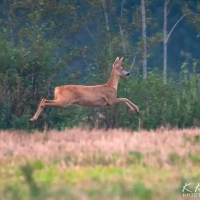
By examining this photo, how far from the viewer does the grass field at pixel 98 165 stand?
785 centimetres

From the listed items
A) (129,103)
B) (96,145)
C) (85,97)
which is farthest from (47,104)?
(96,145)

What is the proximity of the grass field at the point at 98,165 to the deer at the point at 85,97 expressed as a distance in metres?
2.97

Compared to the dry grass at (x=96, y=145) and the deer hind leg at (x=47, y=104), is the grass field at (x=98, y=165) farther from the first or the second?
the deer hind leg at (x=47, y=104)

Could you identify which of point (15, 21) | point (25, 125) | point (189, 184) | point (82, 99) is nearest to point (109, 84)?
point (82, 99)

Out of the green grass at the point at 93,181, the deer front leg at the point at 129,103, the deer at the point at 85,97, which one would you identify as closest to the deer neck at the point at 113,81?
the deer at the point at 85,97

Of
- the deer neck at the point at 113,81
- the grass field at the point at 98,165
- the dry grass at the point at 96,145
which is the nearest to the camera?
the grass field at the point at 98,165

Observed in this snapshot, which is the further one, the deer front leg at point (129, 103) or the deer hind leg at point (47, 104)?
the deer front leg at point (129, 103)

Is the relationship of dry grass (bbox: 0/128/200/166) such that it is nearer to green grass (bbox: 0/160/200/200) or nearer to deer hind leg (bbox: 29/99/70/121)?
green grass (bbox: 0/160/200/200)

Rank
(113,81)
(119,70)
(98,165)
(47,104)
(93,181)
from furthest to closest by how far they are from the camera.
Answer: (119,70)
(113,81)
(47,104)
(98,165)
(93,181)

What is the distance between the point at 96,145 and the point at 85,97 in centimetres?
543

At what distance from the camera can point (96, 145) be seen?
11062 mm

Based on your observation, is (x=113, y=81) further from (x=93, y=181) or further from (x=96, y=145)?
(x=93, y=181)

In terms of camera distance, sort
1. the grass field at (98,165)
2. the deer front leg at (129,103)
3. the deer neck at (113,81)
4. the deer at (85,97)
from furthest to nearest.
Answer: 1. the deer neck at (113,81)
2. the deer front leg at (129,103)
3. the deer at (85,97)
4. the grass field at (98,165)

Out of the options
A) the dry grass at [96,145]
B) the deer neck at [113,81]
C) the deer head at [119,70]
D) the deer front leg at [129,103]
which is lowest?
the deer front leg at [129,103]
